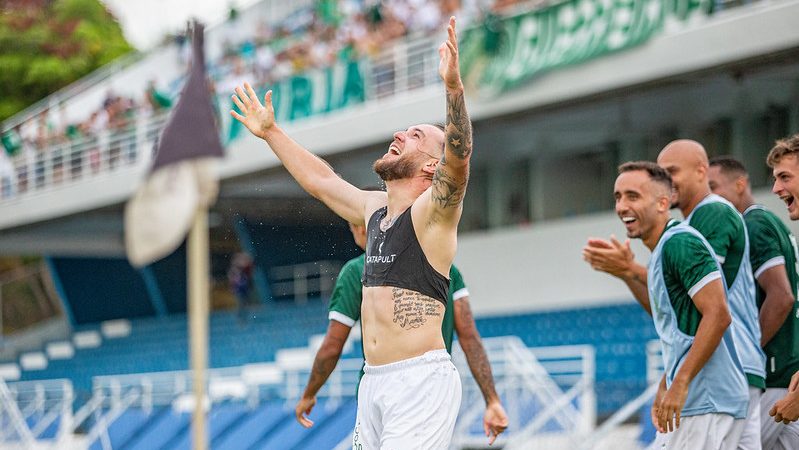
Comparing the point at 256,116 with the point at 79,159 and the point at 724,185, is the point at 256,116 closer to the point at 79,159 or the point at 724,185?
the point at 724,185

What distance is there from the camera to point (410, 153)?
5.54 metres

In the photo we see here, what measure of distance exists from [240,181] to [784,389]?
834 inches

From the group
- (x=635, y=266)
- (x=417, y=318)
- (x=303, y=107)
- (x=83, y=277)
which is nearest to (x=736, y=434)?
(x=635, y=266)

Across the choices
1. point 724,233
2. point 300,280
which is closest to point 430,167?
point 724,233

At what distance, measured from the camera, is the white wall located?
21.0m

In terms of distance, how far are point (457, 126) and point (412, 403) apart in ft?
3.82

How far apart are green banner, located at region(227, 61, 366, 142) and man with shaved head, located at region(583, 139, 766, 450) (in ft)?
53.5

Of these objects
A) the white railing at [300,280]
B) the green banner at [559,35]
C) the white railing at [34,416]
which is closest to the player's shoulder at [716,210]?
the green banner at [559,35]

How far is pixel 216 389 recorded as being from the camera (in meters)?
17.1

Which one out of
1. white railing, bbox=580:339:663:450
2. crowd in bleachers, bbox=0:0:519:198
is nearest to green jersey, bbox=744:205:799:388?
white railing, bbox=580:339:663:450

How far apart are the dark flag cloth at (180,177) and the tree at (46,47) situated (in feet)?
151

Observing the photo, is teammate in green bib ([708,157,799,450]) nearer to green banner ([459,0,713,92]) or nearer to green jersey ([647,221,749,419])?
green jersey ([647,221,749,419])

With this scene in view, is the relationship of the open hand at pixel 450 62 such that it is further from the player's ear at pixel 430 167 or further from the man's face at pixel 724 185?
the man's face at pixel 724 185

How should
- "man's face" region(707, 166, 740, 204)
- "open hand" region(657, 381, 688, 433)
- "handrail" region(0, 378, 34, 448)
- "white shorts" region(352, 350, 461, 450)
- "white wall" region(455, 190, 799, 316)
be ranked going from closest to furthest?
"white shorts" region(352, 350, 461, 450)
"open hand" region(657, 381, 688, 433)
"man's face" region(707, 166, 740, 204)
"handrail" region(0, 378, 34, 448)
"white wall" region(455, 190, 799, 316)
